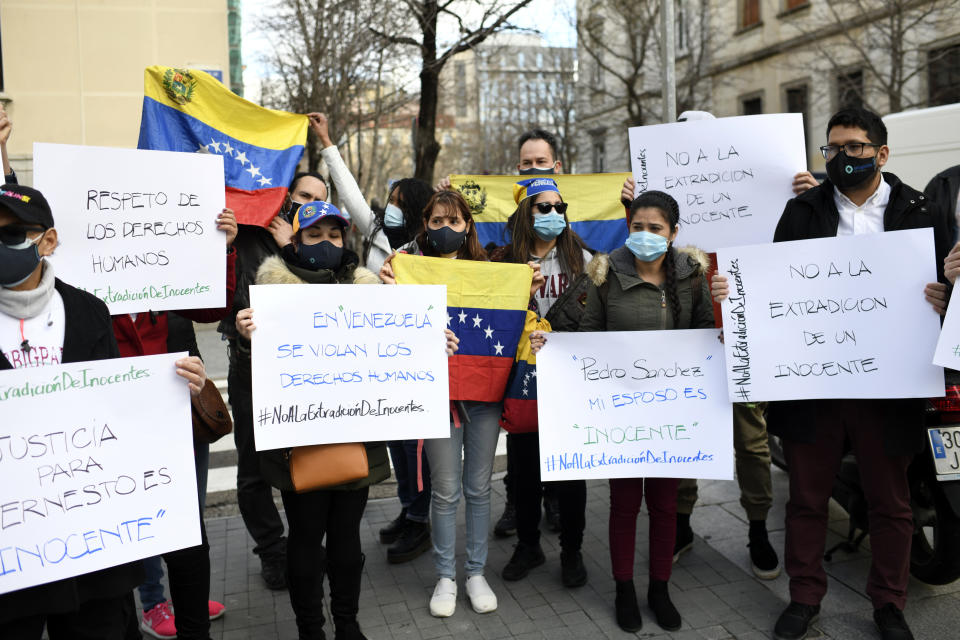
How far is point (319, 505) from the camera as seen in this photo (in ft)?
10.6

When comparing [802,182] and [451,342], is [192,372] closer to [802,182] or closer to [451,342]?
[451,342]

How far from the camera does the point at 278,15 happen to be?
16062mm

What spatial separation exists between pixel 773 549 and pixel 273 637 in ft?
8.57

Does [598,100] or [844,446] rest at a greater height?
[598,100]

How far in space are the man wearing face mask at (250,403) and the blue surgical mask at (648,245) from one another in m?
1.72

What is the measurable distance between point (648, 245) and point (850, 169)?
0.91 meters

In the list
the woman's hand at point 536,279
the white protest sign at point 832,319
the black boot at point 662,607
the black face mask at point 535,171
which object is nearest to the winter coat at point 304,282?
the woman's hand at point 536,279

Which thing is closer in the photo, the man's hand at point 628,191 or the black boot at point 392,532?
the man's hand at point 628,191

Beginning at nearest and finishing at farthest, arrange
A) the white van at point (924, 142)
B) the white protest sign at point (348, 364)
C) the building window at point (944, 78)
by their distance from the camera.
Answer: the white protest sign at point (348, 364) → the white van at point (924, 142) → the building window at point (944, 78)

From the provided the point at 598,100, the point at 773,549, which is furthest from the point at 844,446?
the point at 598,100

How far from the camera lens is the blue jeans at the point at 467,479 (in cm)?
382

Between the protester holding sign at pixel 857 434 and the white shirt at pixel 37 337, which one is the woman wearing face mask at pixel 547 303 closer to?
the protester holding sign at pixel 857 434

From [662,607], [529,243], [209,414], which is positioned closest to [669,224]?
[529,243]

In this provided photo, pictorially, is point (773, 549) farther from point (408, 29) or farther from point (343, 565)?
point (408, 29)
